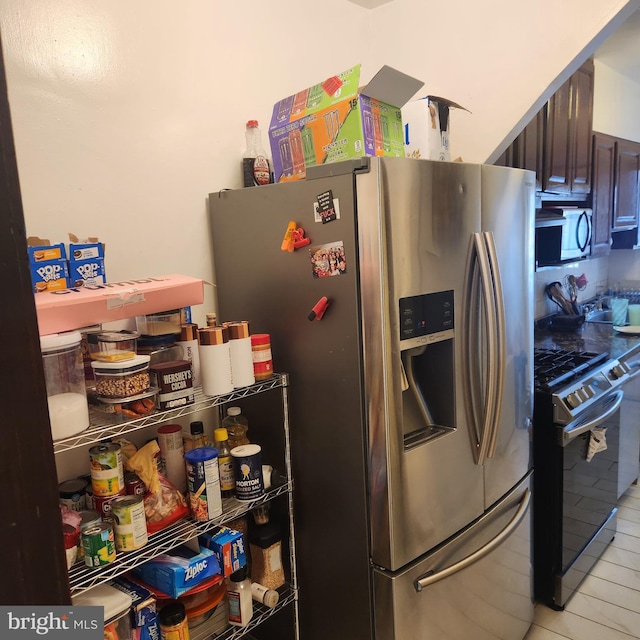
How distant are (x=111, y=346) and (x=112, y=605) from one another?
1.91ft

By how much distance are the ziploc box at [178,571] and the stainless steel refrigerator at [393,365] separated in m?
0.38

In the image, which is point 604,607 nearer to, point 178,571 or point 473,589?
point 473,589

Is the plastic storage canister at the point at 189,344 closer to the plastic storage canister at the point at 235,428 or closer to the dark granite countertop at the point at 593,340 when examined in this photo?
the plastic storage canister at the point at 235,428

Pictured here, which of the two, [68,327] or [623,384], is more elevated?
[68,327]

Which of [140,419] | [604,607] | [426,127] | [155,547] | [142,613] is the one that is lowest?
[604,607]

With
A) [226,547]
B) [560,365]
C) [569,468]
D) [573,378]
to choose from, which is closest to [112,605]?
[226,547]

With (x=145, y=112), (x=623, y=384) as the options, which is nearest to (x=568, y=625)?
(x=623, y=384)

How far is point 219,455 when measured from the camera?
1.50 meters

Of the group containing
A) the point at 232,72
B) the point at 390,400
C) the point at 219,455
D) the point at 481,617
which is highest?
the point at 232,72

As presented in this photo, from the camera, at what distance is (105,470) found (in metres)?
1.25

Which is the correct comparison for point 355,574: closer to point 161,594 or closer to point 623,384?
point 161,594

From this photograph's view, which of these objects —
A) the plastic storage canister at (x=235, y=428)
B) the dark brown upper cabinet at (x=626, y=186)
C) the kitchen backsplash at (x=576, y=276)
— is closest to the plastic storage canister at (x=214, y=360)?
the plastic storage canister at (x=235, y=428)

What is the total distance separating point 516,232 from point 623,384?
53.3 inches

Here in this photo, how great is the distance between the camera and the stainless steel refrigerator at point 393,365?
54.6 inches
